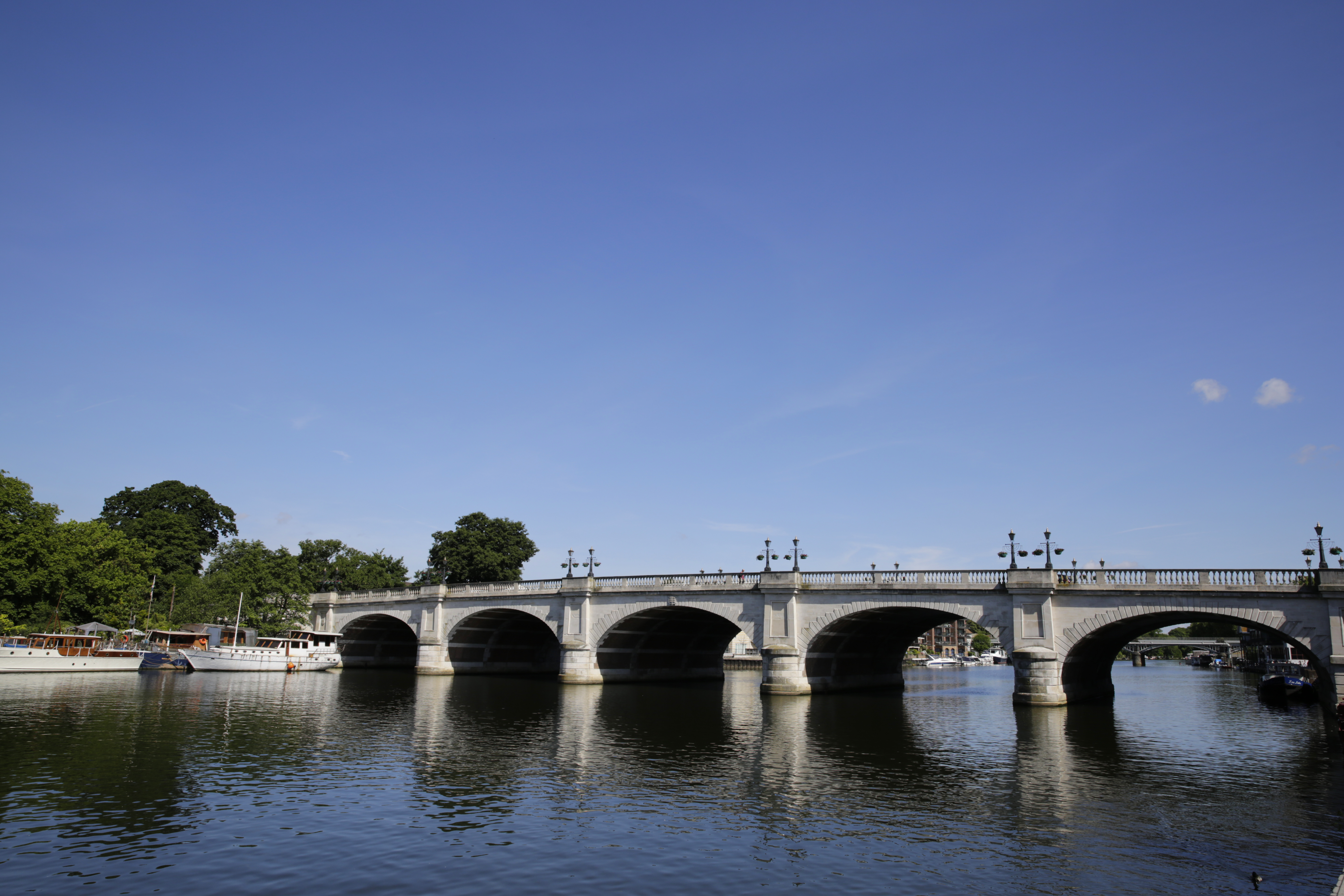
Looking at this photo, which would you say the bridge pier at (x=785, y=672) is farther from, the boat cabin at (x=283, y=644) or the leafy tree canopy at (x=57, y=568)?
the leafy tree canopy at (x=57, y=568)

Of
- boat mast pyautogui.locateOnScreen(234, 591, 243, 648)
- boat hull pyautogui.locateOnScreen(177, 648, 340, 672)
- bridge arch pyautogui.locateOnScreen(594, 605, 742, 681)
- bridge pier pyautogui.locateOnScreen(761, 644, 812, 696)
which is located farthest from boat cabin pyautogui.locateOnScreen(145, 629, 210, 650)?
bridge pier pyautogui.locateOnScreen(761, 644, 812, 696)

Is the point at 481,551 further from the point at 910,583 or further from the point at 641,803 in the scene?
the point at 641,803

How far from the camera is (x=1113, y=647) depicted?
6153 cm

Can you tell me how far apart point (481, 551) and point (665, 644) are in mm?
35121

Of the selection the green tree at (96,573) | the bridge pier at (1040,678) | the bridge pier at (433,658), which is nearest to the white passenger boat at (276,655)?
the green tree at (96,573)

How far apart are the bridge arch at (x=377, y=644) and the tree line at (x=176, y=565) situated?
628 centimetres

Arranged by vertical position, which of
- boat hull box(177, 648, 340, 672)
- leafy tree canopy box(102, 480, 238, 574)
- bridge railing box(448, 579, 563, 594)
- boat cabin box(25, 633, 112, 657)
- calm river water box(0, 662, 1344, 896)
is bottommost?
boat hull box(177, 648, 340, 672)

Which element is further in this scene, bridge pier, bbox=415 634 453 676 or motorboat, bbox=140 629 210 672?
bridge pier, bbox=415 634 453 676

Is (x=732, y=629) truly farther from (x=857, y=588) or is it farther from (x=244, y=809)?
(x=244, y=809)

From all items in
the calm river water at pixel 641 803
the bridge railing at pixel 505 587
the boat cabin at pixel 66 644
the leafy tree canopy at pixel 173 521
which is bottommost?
the calm river water at pixel 641 803

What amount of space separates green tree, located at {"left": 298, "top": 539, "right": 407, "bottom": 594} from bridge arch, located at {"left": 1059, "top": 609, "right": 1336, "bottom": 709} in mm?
76061

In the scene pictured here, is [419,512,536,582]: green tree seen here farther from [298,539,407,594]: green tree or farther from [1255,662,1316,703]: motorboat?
[1255,662,1316,703]: motorboat

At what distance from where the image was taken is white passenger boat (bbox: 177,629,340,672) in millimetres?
75688

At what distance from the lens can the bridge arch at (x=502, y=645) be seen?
8350 cm
